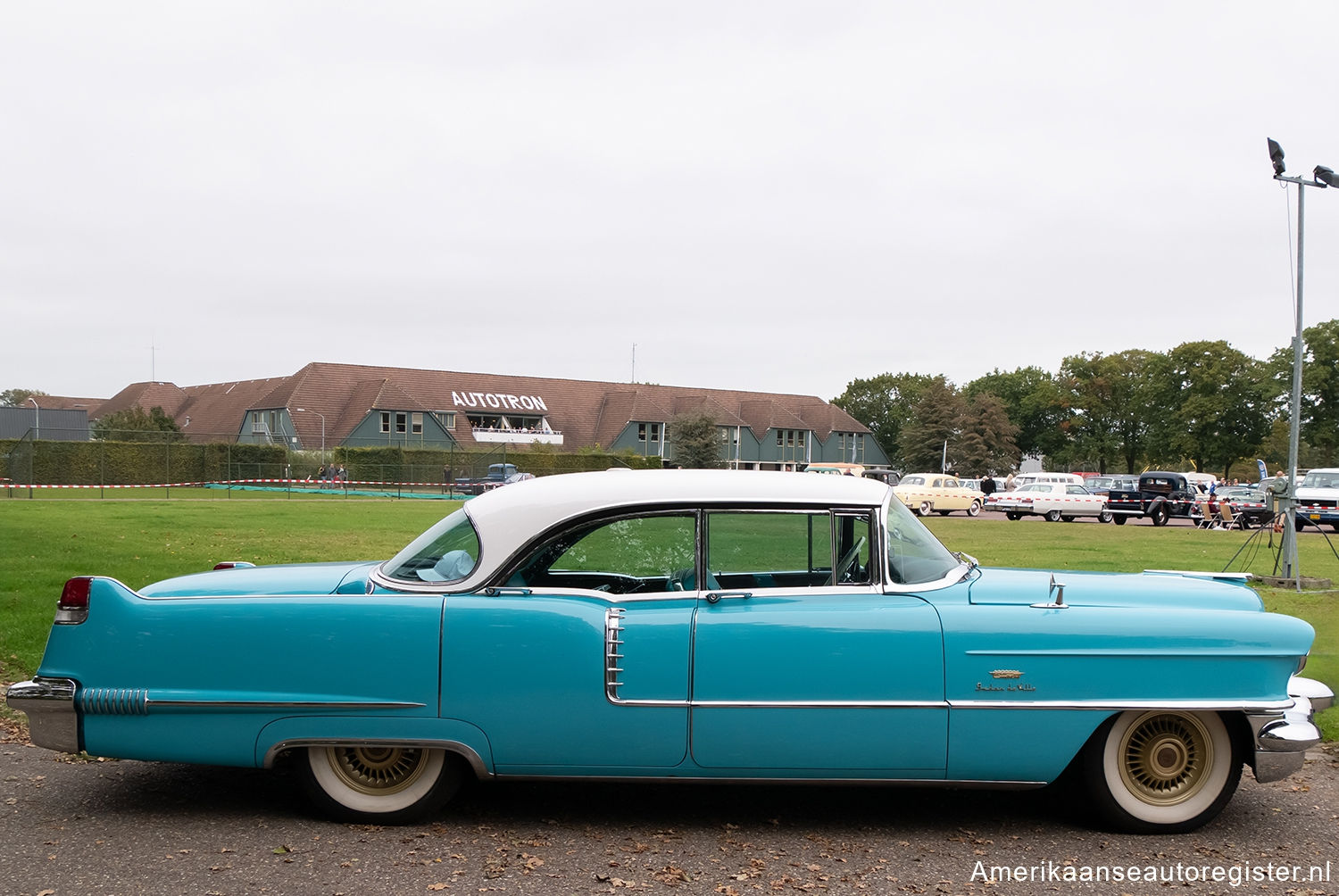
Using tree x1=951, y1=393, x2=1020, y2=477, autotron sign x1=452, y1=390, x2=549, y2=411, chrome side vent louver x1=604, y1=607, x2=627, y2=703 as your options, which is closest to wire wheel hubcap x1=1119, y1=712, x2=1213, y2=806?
chrome side vent louver x1=604, y1=607, x2=627, y2=703

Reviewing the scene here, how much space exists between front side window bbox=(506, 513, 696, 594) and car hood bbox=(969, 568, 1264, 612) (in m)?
1.20

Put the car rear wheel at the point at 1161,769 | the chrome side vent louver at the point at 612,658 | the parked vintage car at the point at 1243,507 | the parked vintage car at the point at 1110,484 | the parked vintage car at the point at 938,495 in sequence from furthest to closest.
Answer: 1. the parked vintage car at the point at 938,495
2. the parked vintage car at the point at 1110,484
3. the parked vintage car at the point at 1243,507
4. the car rear wheel at the point at 1161,769
5. the chrome side vent louver at the point at 612,658

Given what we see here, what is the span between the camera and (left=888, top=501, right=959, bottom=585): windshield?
4674 mm

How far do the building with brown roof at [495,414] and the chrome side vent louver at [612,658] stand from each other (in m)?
60.0

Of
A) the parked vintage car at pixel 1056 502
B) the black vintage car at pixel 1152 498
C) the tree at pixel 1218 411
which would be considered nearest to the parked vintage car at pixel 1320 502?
the black vintage car at pixel 1152 498

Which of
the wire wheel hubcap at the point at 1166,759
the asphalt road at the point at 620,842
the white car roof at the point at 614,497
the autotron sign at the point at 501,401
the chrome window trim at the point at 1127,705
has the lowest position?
the asphalt road at the point at 620,842

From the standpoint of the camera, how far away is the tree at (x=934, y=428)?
8906 cm

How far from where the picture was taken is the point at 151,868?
400 cm

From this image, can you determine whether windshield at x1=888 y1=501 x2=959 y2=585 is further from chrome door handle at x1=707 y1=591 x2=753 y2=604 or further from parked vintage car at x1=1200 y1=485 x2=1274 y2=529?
parked vintage car at x1=1200 y1=485 x2=1274 y2=529

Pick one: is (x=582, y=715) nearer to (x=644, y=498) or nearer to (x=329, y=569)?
(x=644, y=498)

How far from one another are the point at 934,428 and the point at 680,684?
8758cm

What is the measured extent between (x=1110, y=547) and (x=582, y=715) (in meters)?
20.2

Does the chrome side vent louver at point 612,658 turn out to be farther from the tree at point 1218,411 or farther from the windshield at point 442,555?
the tree at point 1218,411

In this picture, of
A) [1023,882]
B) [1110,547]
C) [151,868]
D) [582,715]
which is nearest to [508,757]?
[582,715]
